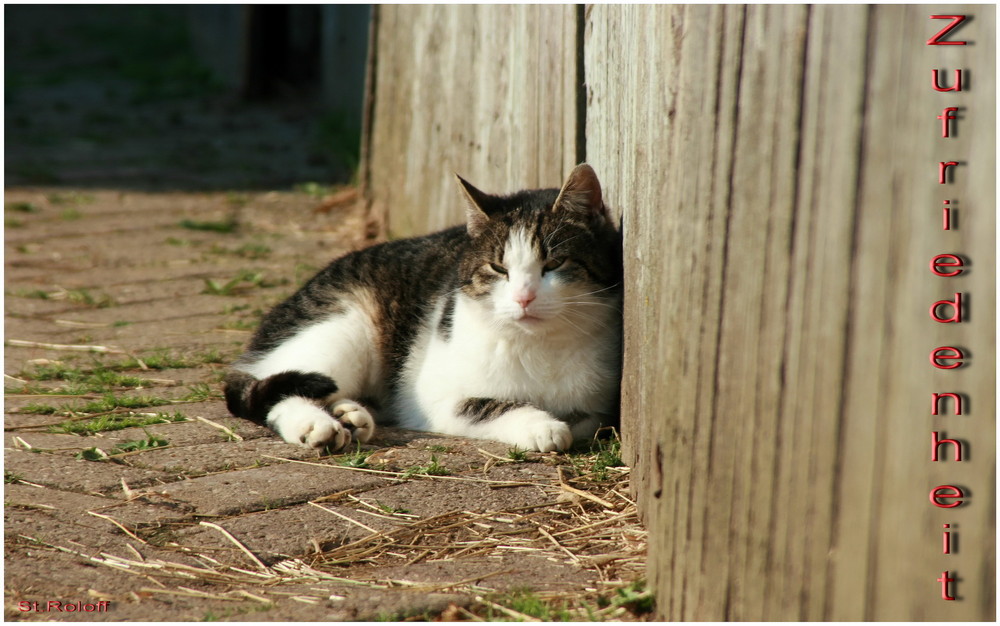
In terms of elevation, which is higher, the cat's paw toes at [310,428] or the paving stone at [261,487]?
the cat's paw toes at [310,428]

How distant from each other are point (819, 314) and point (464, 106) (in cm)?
384

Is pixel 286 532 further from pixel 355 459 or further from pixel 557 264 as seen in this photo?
pixel 557 264

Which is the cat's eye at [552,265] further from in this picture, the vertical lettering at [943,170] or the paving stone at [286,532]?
the vertical lettering at [943,170]

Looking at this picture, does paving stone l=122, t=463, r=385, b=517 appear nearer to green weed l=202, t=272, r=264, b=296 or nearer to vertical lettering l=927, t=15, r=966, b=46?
vertical lettering l=927, t=15, r=966, b=46

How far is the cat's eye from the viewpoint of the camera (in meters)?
3.37

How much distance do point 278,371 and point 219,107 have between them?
7.70 m

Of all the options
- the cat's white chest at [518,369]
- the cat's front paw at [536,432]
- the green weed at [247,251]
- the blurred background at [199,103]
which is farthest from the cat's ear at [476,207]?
the blurred background at [199,103]

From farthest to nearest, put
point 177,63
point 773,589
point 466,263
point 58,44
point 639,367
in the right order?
point 58,44, point 177,63, point 466,263, point 639,367, point 773,589

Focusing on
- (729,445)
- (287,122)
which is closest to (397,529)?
(729,445)

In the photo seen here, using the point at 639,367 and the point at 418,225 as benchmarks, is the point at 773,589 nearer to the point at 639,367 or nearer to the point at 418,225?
the point at 639,367

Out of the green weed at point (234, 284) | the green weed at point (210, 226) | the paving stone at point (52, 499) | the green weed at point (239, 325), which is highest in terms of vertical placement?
the green weed at point (210, 226)

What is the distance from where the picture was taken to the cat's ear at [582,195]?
3.26m

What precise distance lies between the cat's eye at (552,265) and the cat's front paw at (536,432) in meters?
0.51

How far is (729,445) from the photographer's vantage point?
1876 mm
